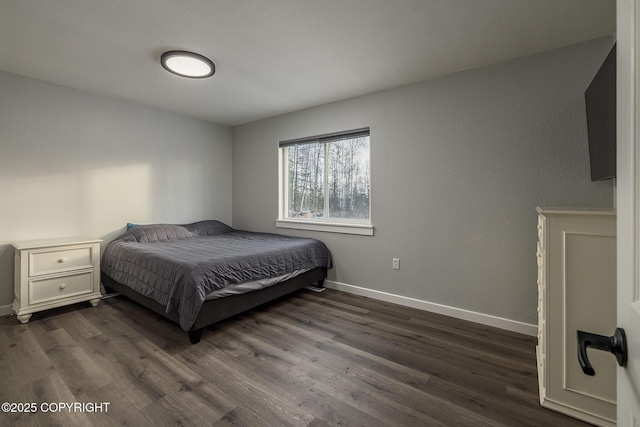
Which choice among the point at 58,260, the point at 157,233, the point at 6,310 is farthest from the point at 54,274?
the point at 157,233

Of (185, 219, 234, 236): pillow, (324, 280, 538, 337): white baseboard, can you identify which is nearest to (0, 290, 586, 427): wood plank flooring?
(324, 280, 538, 337): white baseboard

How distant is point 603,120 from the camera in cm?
167

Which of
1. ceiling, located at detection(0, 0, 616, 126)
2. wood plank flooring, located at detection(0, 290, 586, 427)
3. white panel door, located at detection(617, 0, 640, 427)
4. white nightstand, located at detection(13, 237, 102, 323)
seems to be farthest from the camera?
white nightstand, located at detection(13, 237, 102, 323)

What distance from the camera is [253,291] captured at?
2.63m

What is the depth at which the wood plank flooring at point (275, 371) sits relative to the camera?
144 cm

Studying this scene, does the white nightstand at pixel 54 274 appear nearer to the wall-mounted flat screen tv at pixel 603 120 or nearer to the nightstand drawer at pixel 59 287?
the nightstand drawer at pixel 59 287

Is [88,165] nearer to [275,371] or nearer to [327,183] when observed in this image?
[327,183]

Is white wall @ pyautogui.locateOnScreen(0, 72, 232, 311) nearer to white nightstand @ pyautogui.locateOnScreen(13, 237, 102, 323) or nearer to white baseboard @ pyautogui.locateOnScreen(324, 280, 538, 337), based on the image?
white nightstand @ pyautogui.locateOnScreen(13, 237, 102, 323)

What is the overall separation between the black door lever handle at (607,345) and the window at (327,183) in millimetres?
2612

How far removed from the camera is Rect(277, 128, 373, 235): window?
10.9 ft

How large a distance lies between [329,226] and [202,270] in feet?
5.47

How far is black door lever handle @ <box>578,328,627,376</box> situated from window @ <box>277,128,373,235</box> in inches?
103

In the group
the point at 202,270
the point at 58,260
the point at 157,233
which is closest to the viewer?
the point at 202,270

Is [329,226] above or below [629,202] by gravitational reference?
below
